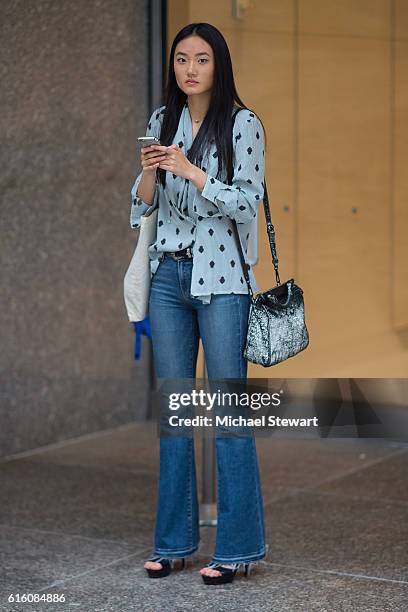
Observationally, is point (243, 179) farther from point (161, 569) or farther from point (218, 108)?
point (161, 569)

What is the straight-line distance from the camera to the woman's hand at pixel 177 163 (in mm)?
3387

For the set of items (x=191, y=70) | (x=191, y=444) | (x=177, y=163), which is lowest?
(x=191, y=444)

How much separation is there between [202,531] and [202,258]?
1381 millimetres

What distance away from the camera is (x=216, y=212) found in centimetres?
351

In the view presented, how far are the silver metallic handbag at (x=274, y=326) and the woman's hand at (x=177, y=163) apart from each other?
1.35 feet

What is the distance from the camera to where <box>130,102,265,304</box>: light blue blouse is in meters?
3.46

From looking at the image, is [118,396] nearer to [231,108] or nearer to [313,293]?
[313,293]

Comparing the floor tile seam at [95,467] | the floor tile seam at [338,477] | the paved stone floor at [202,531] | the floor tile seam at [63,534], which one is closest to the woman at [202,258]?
the paved stone floor at [202,531]

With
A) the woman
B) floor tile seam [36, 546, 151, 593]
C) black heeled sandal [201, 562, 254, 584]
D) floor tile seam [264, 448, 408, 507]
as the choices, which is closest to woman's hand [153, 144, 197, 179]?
the woman

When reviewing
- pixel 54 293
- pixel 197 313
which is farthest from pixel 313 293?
pixel 54 293

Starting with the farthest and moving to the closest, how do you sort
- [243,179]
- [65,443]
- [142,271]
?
[65,443], [142,271], [243,179]

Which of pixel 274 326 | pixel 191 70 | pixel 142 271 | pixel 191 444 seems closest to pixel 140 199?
pixel 142 271

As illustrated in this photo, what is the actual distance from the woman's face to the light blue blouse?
0.15 m

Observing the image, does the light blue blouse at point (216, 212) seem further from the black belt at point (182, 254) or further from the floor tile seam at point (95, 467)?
the floor tile seam at point (95, 467)
